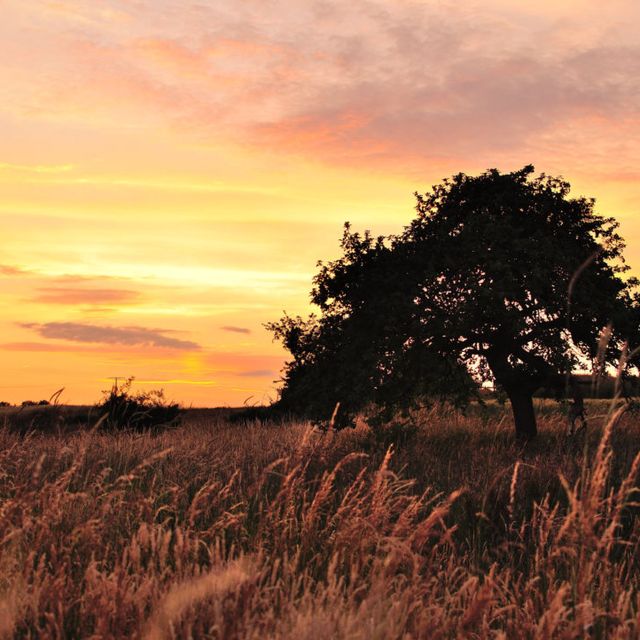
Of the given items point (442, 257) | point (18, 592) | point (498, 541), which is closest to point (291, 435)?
point (442, 257)

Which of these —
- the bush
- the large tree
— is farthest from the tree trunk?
the bush

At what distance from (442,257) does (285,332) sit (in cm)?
366

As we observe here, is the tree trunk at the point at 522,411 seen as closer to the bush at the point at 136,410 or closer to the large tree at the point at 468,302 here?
the large tree at the point at 468,302

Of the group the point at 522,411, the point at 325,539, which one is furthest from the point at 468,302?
the point at 325,539

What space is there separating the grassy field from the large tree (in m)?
1.33

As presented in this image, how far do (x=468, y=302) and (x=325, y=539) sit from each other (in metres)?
7.66

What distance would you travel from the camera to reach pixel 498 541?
28.1 ft

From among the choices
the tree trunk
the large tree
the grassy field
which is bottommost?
the grassy field

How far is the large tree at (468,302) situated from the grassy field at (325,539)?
4.36ft

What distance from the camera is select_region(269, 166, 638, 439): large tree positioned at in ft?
45.3

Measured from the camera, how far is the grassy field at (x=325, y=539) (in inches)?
165

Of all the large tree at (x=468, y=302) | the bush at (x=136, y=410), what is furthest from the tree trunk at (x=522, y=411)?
the bush at (x=136, y=410)

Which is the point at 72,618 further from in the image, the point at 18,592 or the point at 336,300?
the point at 336,300

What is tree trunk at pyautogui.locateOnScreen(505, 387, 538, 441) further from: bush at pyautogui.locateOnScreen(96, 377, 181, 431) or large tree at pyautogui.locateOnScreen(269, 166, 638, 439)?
bush at pyautogui.locateOnScreen(96, 377, 181, 431)
